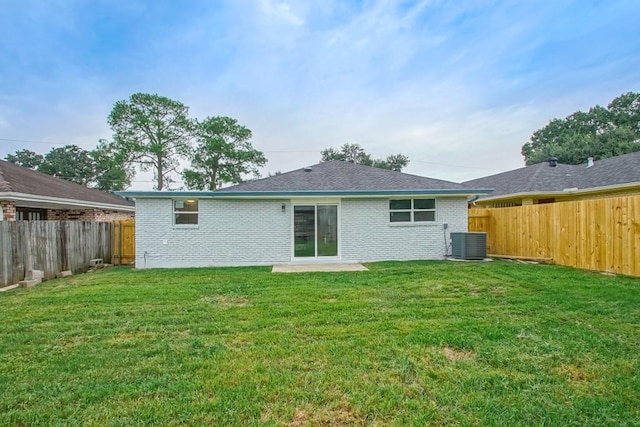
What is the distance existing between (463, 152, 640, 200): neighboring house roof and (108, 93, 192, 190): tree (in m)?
26.0

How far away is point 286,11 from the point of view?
1127cm

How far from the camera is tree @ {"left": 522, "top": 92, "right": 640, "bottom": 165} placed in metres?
27.0

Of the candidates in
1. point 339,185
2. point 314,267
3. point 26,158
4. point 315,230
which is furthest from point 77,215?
point 26,158

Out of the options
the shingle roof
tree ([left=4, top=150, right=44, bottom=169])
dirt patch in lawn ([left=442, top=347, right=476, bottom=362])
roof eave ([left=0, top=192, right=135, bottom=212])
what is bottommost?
dirt patch in lawn ([left=442, top=347, right=476, bottom=362])

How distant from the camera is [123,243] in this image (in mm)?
11945

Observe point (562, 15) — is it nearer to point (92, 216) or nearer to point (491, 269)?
point (491, 269)

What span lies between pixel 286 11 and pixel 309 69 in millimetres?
3175

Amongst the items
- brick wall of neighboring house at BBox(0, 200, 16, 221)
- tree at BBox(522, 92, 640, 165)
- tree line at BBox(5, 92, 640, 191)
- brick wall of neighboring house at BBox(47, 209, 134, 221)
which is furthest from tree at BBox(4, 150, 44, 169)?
tree at BBox(522, 92, 640, 165)

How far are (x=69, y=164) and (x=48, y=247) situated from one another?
1278 inches

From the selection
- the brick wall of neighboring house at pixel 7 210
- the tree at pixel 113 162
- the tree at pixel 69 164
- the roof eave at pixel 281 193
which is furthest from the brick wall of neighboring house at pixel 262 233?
the tree at pixel 69 164

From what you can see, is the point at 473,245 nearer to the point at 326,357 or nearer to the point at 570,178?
the point at 570,178

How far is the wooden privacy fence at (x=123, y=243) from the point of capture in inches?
468

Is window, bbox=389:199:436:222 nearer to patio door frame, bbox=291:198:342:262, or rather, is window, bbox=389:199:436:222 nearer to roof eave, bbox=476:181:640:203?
patio door frame, bbox=291:198:342:262

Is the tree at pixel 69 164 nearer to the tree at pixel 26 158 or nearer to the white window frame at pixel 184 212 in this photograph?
the tree at pixel 26 158
